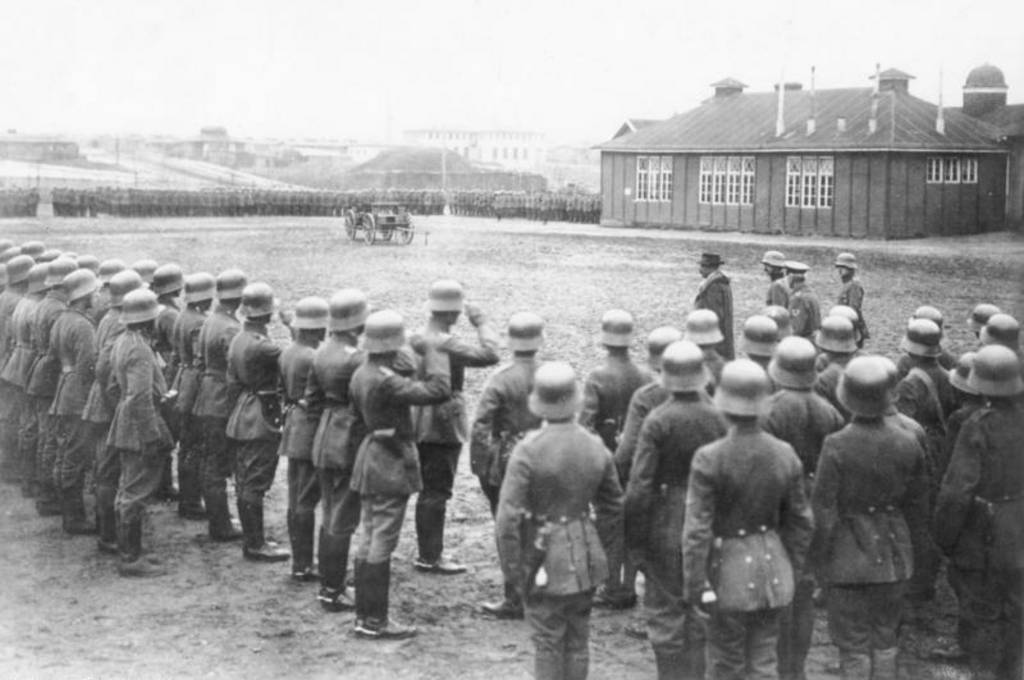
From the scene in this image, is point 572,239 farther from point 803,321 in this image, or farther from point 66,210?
point 803,321

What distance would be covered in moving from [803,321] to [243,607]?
6.23 m

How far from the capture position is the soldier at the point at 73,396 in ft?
26.2

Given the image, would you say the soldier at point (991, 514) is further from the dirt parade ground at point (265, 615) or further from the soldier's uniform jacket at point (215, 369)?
the soldier's uniform jacket at point (215, 369)

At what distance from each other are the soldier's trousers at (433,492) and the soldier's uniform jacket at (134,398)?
1.80 metres

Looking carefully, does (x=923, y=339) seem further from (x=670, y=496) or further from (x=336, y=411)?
(x=336, y=411)

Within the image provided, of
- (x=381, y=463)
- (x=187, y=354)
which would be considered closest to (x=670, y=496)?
(x=381, y=463)

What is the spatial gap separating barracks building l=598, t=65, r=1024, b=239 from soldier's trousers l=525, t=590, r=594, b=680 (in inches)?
1247

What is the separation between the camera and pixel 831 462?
5133 millimetres

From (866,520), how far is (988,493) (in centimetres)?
72

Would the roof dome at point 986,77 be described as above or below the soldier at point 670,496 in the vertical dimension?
above

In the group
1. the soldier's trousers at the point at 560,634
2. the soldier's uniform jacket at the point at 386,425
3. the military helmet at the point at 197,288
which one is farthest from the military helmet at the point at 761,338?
the military helmet at the point at 197,288

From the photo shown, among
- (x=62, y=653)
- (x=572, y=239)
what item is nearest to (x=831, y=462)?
(x=62, y=653)

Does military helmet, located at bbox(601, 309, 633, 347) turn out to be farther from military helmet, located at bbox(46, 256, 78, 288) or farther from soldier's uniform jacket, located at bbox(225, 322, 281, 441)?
military helmet, located at bbox(46, 256, 78, 288)

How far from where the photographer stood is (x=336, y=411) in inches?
256
